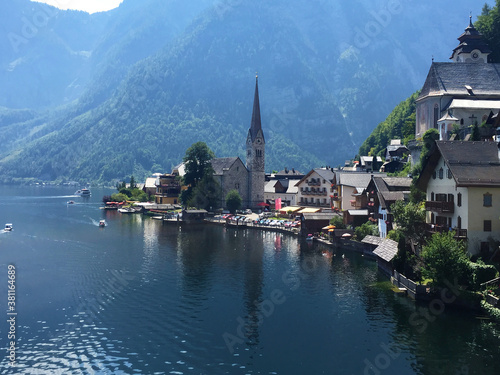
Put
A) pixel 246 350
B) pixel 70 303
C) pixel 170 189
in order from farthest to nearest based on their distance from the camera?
pixel 170 189 < pixel 70 303 < pixel 246 350

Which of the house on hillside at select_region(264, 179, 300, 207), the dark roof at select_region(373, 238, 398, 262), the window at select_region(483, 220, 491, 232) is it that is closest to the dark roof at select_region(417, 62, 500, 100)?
the dark roof at select_region(373, 238, 398, 262)

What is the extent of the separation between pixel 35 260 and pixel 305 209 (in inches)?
2519

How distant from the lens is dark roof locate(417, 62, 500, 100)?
293 ft

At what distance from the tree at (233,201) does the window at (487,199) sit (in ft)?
298

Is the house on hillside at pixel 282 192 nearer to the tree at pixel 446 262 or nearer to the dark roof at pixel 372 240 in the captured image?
the dark roof at pixel 372 240

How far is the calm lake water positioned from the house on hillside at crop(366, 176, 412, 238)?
6.49 meters

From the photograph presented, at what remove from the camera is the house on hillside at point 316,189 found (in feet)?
395

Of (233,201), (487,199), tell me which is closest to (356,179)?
(233,201)

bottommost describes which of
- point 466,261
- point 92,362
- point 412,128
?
point 92,362

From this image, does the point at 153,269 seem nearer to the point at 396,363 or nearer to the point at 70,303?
the point at 70,303

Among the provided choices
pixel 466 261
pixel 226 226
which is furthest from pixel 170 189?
pixel 466 261

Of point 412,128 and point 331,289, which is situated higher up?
point 412,128

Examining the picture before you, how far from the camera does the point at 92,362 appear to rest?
34.8m

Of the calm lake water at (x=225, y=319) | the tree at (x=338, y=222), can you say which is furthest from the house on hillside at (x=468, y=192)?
the tree at (x=338, y=222)
